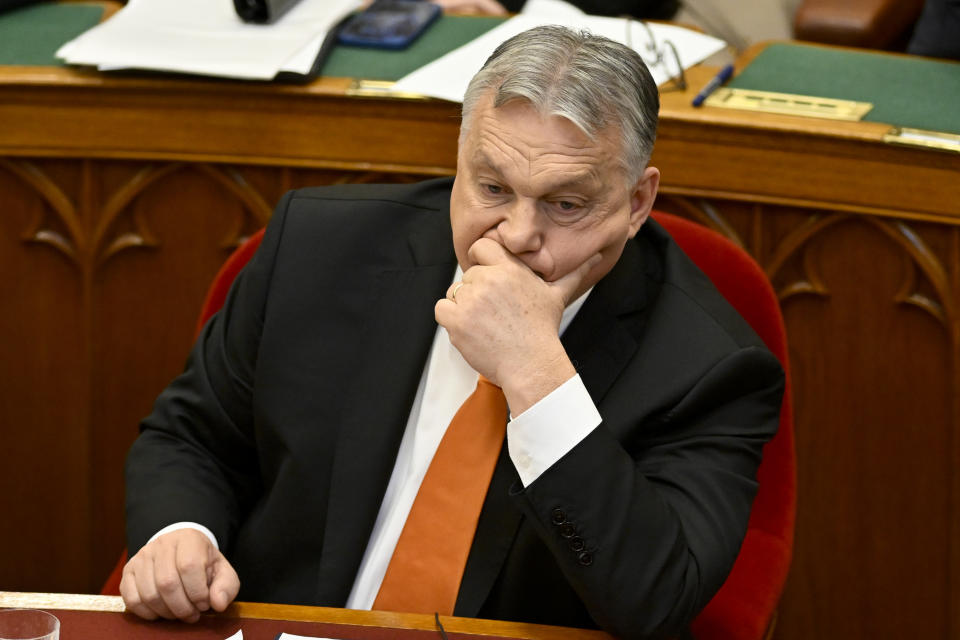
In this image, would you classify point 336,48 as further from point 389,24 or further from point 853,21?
point 853,21

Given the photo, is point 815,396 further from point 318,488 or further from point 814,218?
point 318,488

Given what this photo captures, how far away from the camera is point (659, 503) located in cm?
146

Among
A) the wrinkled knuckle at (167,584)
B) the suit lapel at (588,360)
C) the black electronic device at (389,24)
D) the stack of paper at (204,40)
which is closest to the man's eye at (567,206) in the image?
the suit lapel at (588,360)

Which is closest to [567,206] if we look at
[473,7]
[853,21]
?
[473,7]

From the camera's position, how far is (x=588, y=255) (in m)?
1.55

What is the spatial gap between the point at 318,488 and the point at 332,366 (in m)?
0.17

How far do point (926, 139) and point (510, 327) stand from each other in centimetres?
96

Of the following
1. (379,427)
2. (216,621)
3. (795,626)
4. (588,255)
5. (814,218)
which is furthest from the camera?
(795,626)

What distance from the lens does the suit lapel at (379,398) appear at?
1643mm

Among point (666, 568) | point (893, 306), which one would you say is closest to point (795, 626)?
point (893, 306)

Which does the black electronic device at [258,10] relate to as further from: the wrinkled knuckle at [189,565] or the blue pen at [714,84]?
the wrinkled knuckle at [189,565]

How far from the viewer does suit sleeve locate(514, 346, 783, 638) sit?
1.40 metres

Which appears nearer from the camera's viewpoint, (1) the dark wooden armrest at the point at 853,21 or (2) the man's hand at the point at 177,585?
(2) the man's hand at the point at 177,585

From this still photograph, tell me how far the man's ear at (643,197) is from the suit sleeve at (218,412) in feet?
1.72
